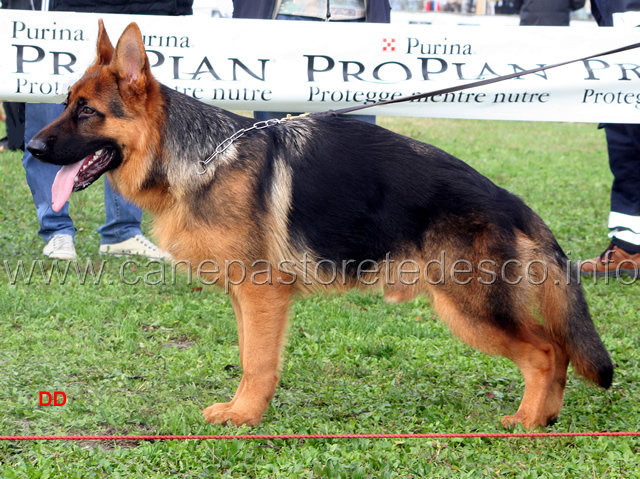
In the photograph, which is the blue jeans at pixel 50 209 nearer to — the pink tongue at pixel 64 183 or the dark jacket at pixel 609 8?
the pink tongue at pixel 64 183

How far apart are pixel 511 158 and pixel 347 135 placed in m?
7.71

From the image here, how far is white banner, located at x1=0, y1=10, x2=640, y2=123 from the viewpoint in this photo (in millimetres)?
5168

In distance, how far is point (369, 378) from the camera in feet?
12.9

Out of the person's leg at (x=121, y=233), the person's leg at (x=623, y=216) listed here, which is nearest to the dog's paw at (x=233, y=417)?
the person's leg at (x=121, y=233)

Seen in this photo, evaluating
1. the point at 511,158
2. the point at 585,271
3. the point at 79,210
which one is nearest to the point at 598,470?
the point at 585,271

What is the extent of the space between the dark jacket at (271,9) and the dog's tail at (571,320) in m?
2.77

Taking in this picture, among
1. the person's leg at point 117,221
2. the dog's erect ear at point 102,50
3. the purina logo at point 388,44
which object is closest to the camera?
the dog's erect ear at point 102,50

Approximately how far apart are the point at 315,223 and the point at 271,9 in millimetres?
2614

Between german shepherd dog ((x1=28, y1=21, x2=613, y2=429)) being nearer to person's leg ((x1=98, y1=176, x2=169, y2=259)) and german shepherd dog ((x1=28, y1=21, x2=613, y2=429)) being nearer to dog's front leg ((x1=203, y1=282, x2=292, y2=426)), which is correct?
dog's front leg ((x1=203, y1=282, x2=292, y2=426))

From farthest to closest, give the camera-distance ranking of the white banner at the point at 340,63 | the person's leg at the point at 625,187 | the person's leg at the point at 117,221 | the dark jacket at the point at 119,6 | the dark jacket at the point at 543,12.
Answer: the dark jacket at the point at 543,12, the person's leg at the point at 117,221, the person's leg at the point at 625,187, the dark jacket at the point at 119,6, the white banner at the point at 340,63

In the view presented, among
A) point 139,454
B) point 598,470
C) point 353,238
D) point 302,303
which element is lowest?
point 302,303

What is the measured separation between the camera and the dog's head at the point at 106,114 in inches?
123

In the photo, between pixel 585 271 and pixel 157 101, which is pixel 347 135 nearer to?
pixel 157 101

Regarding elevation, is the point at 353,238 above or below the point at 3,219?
above
